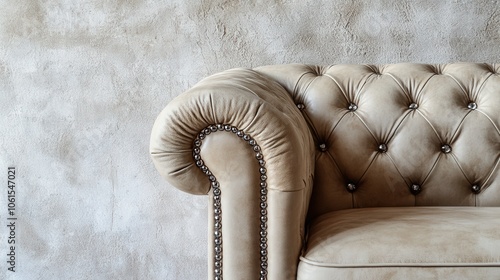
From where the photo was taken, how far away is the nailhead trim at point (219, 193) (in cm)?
108

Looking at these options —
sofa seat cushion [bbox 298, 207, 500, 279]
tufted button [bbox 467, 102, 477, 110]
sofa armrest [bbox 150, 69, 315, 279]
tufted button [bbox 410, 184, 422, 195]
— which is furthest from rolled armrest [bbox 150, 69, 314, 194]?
tufted button [bbox 467, 102, 477, 110]

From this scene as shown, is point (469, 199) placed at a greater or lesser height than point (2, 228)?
greater

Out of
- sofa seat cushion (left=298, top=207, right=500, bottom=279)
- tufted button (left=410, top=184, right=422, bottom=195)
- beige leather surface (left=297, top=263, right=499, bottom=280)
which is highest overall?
tufted button (left=410, top=184, right=422, bottom=195)

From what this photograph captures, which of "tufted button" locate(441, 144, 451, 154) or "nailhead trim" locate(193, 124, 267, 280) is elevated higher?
"tufted button" locate(441, 144, 451, 154)

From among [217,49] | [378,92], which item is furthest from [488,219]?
[217,49]

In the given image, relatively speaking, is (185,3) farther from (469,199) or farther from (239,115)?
(469,199)

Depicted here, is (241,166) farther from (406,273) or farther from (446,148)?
(446,148)

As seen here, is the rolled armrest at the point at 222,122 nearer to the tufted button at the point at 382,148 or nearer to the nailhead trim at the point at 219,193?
the nailhead trim at the point at 219,193

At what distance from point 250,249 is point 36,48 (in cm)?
124

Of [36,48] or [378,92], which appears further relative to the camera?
[36,48]

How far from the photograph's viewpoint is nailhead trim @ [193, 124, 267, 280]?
1078 millimetres

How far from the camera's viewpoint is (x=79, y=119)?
6.05 ft

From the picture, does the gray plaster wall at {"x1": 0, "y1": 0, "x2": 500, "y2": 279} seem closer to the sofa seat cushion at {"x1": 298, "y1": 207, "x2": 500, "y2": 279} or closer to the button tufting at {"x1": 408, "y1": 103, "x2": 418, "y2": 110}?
the button tufting at {"x1": 408, "y1": 103, "x2": 418, "y2": 110}

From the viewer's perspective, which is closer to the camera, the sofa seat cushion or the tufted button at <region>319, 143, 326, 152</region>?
the sofa seat cushion
